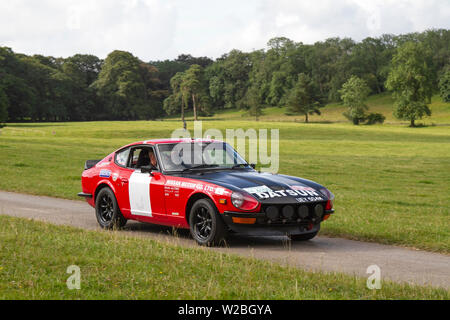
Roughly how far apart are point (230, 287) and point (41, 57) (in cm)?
14058

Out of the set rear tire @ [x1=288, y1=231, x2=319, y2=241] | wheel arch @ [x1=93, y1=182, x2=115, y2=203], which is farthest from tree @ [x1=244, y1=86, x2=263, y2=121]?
rear tire @ [x1=288, y1=231, x2=319, y2=241]

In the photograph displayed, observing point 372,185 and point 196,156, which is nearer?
point 196,156

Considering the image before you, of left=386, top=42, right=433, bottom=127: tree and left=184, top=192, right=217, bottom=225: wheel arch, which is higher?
left=386, top=42, right=433, bottom=127: tree

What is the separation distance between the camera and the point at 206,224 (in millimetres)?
9305

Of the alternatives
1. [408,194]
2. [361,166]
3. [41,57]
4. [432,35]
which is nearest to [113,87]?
[41,57]

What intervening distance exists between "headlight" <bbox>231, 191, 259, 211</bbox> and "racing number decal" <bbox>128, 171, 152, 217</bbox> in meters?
1.95

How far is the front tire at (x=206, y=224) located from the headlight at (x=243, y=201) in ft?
1.17

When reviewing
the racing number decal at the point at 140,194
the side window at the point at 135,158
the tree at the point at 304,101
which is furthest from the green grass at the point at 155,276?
the tree at the point at 304,101

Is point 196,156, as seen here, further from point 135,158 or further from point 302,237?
point 302,237

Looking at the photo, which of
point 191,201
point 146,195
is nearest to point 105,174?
point 146,195

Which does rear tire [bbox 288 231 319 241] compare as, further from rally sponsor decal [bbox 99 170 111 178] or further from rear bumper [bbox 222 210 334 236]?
rally sponsor decal [bbox 99 170 111 178]

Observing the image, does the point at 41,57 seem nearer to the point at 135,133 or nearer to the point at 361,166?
the point at 135,133

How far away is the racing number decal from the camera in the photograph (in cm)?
1031

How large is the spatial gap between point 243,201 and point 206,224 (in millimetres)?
778
